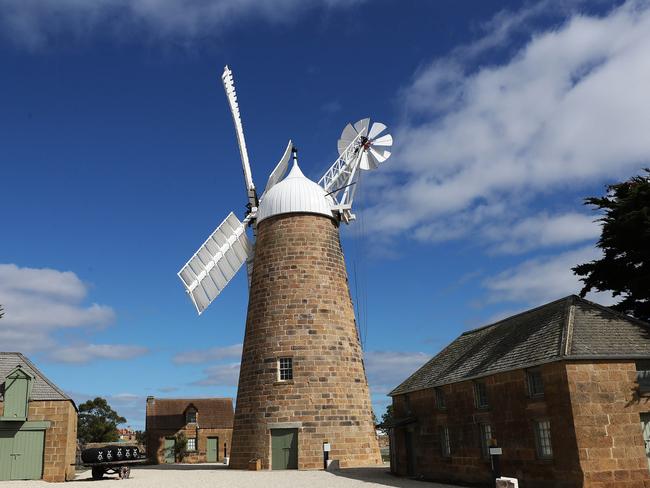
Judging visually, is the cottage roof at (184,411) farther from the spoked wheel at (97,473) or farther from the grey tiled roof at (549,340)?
the grey tiled roof at (549,340)

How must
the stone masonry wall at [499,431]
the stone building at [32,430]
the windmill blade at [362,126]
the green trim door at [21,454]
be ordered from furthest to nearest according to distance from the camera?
the windmill blade at [362,126] → the stone building at [32,430] → the green trim door at [21,454] → the stone masonry wall at [499,431]

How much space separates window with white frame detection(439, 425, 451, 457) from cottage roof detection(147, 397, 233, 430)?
2867 centimetres

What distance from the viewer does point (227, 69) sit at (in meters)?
35.3

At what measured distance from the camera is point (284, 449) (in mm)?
26078

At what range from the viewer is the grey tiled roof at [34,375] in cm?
2388

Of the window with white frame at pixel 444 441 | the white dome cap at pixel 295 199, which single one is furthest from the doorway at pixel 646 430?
the white dome cap at pixel 295 199

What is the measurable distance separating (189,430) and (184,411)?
1672 millimetres

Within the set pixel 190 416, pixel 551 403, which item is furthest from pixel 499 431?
pixel 190 416

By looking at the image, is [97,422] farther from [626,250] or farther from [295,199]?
[626,250]

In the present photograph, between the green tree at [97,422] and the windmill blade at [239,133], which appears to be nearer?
the windmill blade at [239,133]

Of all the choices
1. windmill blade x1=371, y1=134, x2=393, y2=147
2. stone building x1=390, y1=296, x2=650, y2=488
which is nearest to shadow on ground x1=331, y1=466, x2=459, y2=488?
stone building x1=390, y1=296, x2=650, y2=488

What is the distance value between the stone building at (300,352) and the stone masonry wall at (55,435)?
290 inches

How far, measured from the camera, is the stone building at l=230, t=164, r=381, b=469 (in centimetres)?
2614

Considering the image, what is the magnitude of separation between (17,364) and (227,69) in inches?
776
